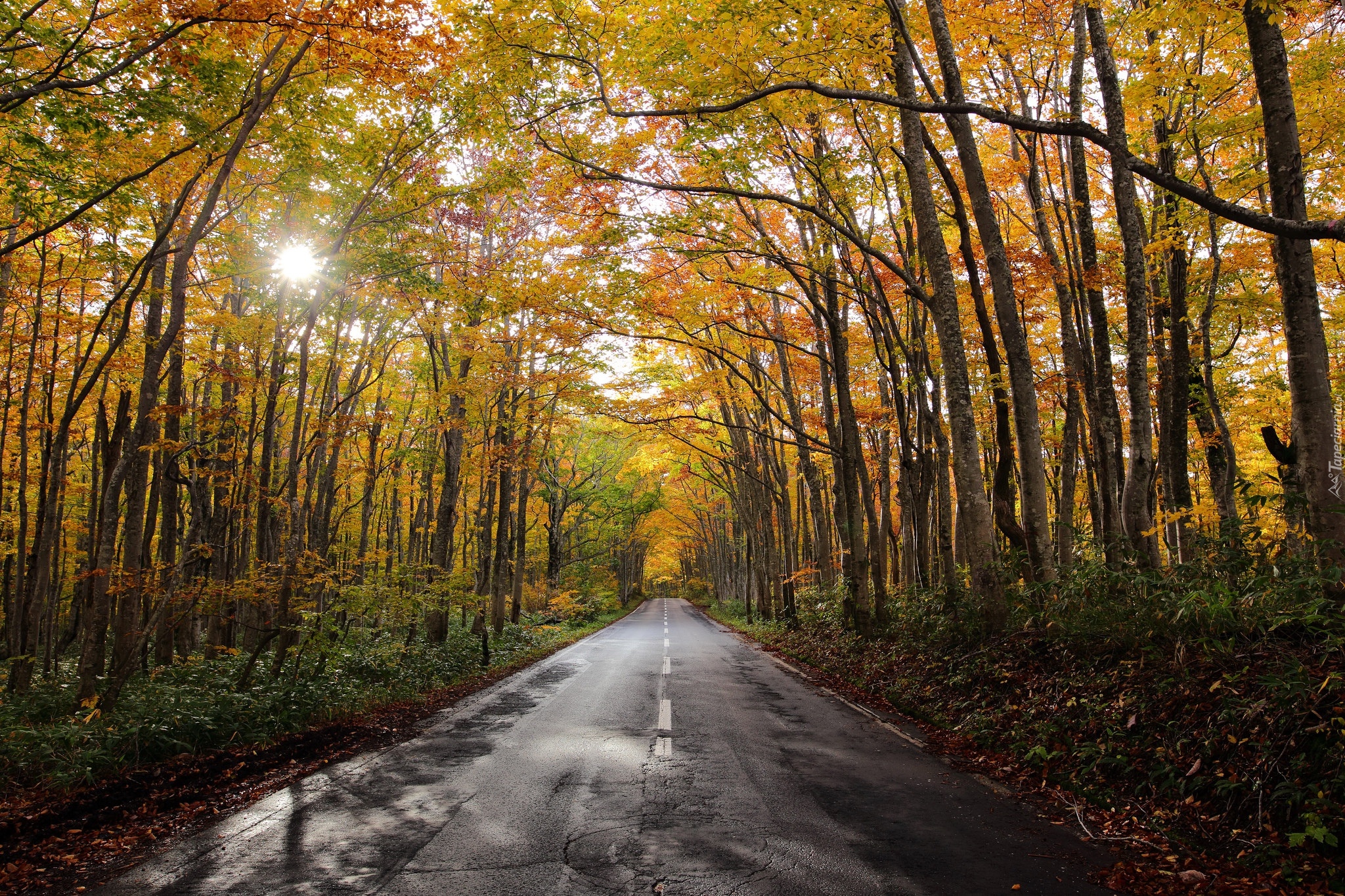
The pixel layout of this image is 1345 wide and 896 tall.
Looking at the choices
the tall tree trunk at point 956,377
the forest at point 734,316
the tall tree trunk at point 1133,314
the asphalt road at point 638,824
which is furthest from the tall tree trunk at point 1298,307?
the asphalt road at point 638,824

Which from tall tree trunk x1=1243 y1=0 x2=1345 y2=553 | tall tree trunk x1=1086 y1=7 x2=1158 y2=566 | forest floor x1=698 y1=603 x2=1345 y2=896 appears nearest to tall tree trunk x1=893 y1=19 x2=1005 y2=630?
→ forest floor x1=698 y1=603 x2=1345 y2=896

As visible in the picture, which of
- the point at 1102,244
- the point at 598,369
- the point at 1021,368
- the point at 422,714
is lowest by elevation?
the point at 422,714

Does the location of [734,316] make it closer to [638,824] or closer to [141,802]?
[638,824]

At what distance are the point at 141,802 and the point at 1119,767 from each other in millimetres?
7807

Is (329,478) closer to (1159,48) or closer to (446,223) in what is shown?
(446,223)

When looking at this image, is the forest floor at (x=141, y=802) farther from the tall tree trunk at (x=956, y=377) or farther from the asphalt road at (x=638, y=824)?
the tall tree trunk at (x=956, y=377)

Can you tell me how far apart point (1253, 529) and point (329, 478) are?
53.4 ft

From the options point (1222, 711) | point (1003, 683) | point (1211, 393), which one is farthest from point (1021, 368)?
point (1211, 393)

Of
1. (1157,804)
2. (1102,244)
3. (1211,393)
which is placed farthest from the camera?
(1102,244)

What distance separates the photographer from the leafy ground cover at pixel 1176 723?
3.62 meters

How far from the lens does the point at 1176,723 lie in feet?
15.3

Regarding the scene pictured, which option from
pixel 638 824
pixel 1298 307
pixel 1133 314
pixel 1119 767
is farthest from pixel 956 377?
pixel 638 824

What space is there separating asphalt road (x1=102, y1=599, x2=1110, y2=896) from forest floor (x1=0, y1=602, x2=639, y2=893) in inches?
12.1

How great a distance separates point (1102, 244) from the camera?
14438 millimetres
